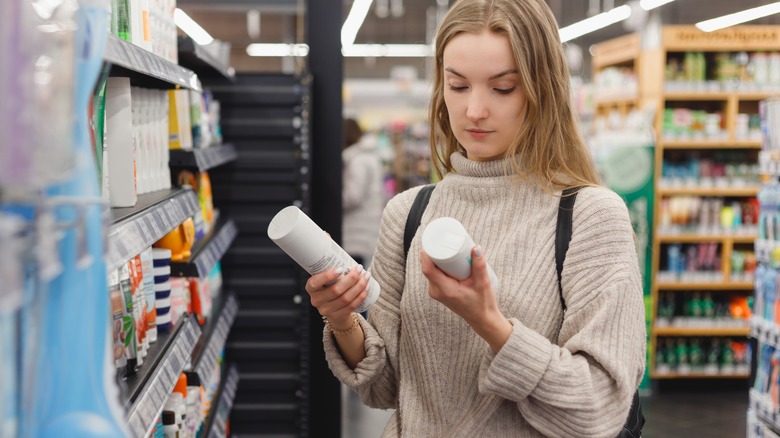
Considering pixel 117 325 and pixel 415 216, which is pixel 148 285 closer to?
pixel 117 325

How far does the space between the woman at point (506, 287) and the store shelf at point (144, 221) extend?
339 mm

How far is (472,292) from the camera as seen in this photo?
1.30 meters

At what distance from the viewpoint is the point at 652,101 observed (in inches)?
241

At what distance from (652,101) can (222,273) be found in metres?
3.95

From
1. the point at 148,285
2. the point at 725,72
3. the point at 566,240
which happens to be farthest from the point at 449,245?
the point at 725,72

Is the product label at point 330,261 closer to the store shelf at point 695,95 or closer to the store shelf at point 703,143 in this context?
the store shelf at point 703,143

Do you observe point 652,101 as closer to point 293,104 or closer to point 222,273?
point 293,104

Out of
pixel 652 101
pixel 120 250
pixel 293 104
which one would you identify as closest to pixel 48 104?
pixel 120 250

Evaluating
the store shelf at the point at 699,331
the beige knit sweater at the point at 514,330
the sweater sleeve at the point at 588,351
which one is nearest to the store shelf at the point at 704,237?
the store shelf at the point at 699,331

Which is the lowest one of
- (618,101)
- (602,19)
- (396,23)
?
(618,101)

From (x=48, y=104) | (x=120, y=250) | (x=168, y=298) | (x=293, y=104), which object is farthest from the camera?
(x=293, y=104)

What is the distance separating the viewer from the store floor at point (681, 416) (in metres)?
5.01

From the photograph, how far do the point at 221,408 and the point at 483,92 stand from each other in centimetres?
186

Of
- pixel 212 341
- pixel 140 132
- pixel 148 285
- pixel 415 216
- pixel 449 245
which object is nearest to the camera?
pixel 449 245
